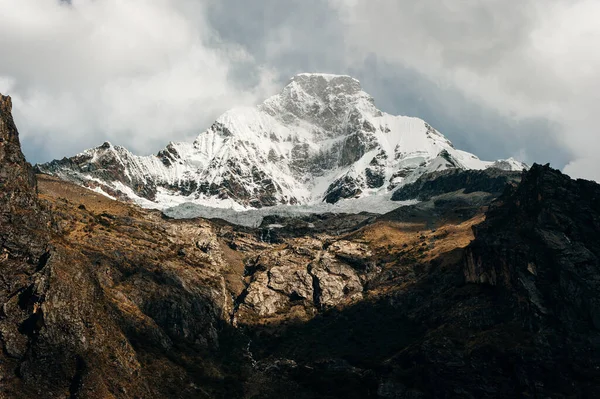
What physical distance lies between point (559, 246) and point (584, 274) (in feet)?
41.5

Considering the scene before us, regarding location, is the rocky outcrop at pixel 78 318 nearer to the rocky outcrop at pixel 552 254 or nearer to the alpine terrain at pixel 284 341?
the alpine terrain at pixel 284 341

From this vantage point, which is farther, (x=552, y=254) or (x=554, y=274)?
(x=552, y=254)

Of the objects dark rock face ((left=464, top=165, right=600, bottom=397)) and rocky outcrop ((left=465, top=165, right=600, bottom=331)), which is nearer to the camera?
dark rock face ((left=464, top=165, right=600, bottom=397))

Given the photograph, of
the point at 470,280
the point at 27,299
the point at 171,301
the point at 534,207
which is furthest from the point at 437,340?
the point at 27,299

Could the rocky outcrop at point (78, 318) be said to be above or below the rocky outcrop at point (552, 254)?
below

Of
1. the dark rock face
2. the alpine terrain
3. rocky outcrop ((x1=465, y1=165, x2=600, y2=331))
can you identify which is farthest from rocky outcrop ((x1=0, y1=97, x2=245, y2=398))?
rocky outcrop ((x1=465, y1=165, x2=600, y2=331))

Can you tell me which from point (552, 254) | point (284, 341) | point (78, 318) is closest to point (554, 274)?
point (552, 254)

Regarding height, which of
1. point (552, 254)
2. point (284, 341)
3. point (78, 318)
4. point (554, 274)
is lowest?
point (78, 318)

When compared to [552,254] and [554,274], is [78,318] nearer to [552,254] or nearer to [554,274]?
[554,274]

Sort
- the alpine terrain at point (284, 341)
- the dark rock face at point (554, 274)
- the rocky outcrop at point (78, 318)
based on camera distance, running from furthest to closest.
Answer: the dark rock face at point (554, 274), the alpine terrain at point (284, 341), the rocky outcrop at point (78, 318)

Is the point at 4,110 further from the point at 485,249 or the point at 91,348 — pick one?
the point at 485,249

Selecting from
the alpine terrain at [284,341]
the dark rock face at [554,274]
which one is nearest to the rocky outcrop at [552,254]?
the dark rock face at [554,274]

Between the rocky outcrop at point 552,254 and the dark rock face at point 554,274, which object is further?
the rocky outcrop at point 552,254

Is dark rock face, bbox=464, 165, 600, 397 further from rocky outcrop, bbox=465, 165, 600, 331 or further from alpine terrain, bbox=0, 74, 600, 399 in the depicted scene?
alpine terrain, bbox=0, 74, 600, 399
